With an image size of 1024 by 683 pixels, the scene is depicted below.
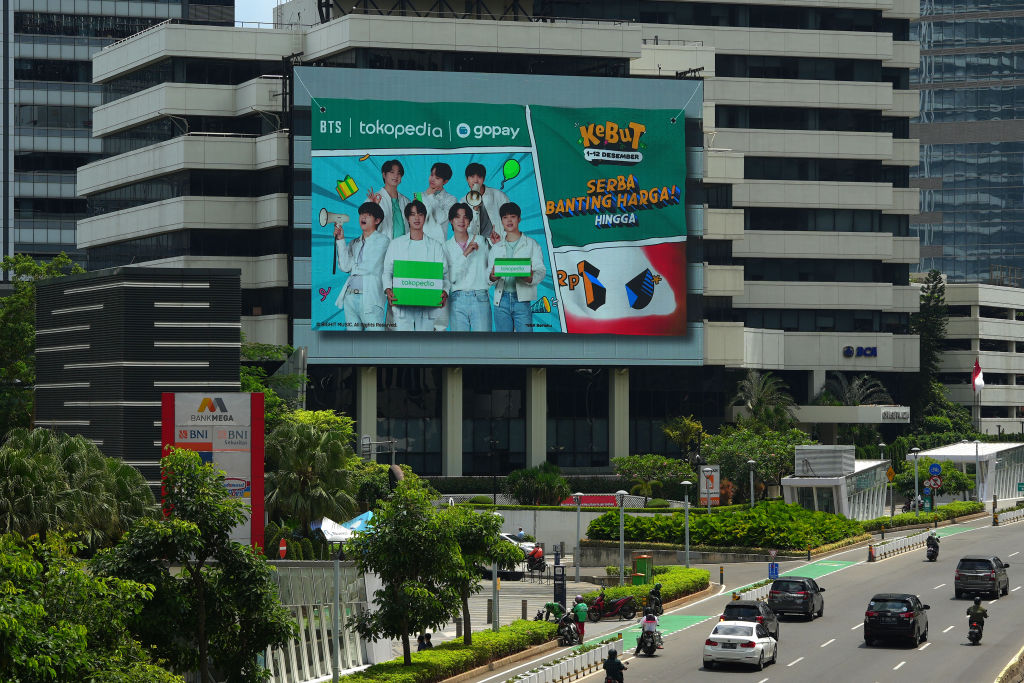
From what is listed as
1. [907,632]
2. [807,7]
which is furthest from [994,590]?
[807,7]

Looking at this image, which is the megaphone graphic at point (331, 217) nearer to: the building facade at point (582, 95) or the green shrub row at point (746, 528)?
the building facade at point (582, 95)

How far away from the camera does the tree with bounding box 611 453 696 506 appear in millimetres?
109688

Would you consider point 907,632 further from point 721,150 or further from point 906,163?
point 906,163

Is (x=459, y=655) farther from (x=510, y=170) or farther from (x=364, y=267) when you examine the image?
(x=510, y=170)

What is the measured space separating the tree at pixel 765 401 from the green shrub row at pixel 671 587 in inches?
1816

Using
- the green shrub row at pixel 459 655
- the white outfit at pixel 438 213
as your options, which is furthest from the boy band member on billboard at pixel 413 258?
the green shrub row at pixel 459 655

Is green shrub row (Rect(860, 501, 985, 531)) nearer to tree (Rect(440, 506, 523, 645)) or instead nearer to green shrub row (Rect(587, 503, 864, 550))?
green shrub row (Rect(587, 503, 864, 550))

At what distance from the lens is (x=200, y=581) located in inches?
1407

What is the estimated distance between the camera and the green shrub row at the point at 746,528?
84.9 metres

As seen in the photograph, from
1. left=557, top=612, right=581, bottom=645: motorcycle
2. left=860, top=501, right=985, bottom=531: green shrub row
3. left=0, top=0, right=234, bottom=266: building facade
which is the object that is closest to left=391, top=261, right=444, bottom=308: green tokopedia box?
left=860, top=501, right=985, bottom=531: green shrub row

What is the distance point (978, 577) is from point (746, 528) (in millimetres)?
18941

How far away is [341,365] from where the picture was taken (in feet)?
363

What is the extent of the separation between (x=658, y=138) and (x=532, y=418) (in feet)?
72.7

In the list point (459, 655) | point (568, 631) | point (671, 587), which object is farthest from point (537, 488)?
point (459, 655)
